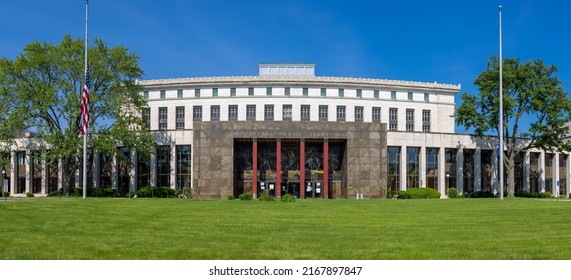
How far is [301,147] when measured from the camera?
2643 inches

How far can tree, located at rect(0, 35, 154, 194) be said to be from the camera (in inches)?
2400

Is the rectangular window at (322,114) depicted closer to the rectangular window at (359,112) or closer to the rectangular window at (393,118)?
the rectangular window at (359,112)

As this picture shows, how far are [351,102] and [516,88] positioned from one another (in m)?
25.6

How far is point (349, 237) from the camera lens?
19047 millimetres

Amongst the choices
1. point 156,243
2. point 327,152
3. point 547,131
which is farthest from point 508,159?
point 156,243

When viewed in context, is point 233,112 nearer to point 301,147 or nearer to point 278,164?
point 278,164

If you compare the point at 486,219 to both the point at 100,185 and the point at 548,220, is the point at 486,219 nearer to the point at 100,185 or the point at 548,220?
the point at 548,220

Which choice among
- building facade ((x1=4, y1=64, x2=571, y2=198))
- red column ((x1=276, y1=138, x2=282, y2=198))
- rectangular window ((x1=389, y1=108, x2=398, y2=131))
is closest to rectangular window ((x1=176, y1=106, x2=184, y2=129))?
building facade ((x1=4, y1=64, x2=571, y2=198))

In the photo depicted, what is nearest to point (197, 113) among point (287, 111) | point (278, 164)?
point (287, 111)

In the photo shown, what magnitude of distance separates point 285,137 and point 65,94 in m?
25.7

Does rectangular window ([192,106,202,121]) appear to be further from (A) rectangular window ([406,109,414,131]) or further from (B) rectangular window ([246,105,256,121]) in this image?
(A) rectangular window ([406,109,414,131])

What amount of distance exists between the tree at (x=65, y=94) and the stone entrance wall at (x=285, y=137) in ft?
24.1

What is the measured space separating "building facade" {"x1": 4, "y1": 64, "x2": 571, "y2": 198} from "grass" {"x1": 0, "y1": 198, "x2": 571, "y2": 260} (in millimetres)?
39305

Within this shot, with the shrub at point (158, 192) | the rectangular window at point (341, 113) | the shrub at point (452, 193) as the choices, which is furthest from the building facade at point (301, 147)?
the shrub at point (452, 193)
